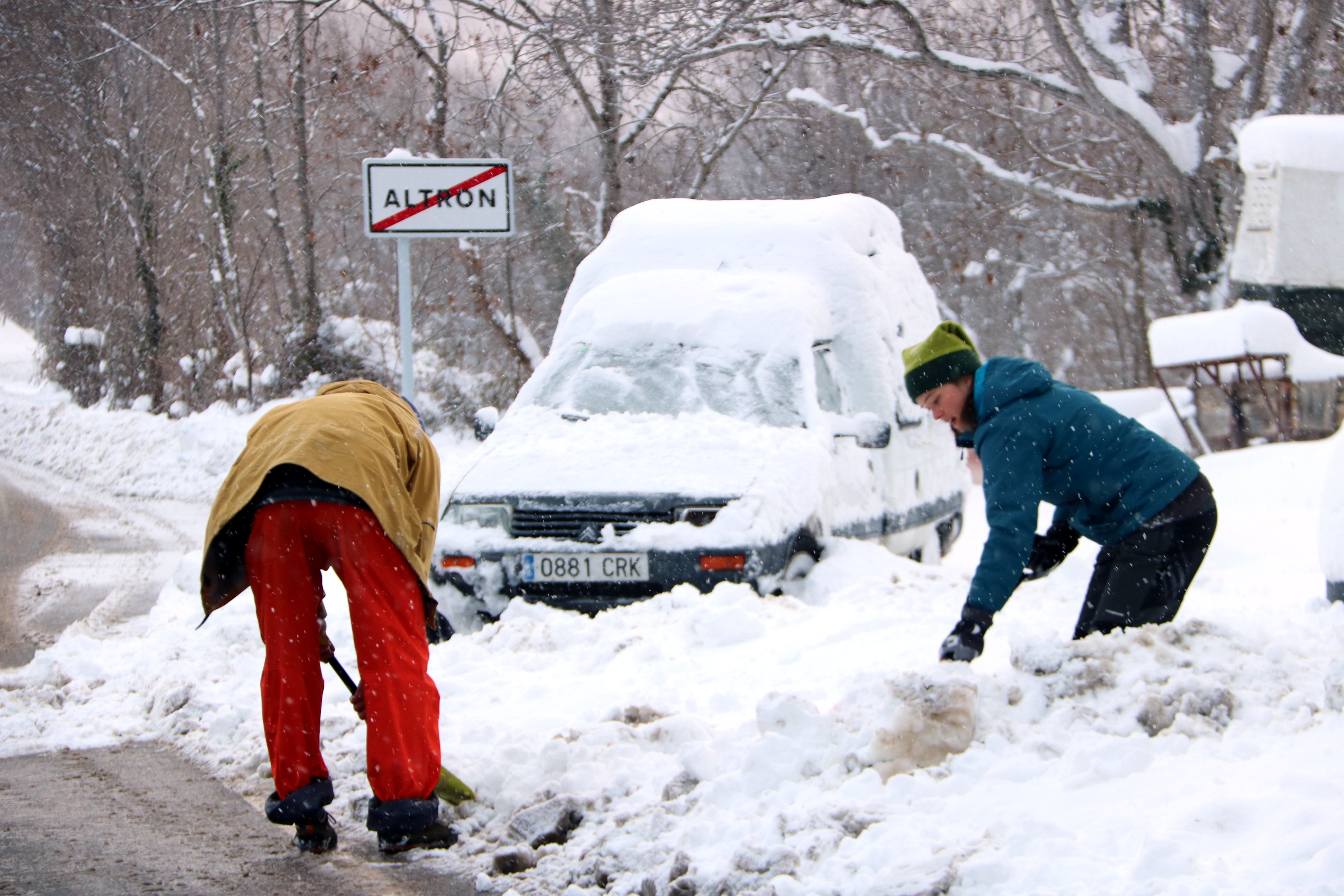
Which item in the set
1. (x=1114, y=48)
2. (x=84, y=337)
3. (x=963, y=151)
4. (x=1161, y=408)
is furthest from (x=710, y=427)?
(x=84, y=337)

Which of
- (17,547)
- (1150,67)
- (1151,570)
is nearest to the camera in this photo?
(1151,570)

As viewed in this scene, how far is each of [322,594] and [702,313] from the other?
400 centimetres

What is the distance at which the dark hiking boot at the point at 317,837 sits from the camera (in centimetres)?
345

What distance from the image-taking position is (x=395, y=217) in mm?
6883

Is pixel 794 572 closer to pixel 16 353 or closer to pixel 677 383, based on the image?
pixel 677 383

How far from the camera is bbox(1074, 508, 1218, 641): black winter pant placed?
3910 mm

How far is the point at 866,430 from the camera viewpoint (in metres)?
6.57

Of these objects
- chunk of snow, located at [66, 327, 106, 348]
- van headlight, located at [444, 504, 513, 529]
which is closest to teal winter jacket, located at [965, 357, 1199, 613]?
van headlight, located at [444, 504, 513, 529]

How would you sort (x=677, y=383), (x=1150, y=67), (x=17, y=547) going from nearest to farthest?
(x=677, y=383) < (x=17, y=547) < (x=1150, y=67)

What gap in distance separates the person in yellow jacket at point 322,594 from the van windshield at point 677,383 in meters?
3.30

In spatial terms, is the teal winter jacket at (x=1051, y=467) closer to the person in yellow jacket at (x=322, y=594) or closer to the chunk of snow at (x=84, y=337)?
the person in yellow jacket at (x=322, y=594)

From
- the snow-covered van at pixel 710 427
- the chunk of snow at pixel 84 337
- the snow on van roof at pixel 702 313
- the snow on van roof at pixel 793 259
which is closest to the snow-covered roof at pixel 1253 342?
the snow-covered van at pixel 710 427

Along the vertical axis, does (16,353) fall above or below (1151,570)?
below

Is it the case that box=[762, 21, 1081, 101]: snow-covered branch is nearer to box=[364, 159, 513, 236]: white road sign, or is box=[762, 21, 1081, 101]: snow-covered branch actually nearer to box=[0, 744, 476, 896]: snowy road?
box=[364, 159, 513, 236]: white road sign
